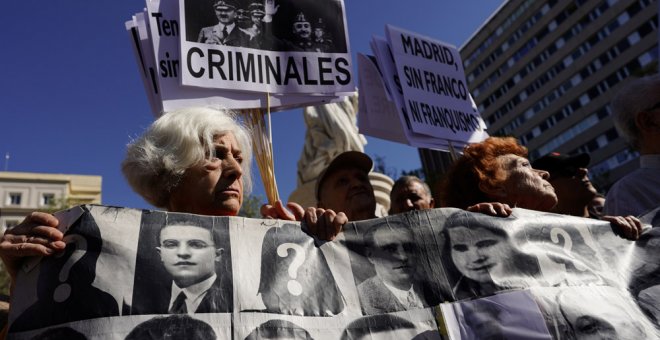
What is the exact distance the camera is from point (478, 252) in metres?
1.69

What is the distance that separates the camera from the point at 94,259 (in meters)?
1.34

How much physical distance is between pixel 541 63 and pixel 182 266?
172ft

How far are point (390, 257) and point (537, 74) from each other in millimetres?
51957

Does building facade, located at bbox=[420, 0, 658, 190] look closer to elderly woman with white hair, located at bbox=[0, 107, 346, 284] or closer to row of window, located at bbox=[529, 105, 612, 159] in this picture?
row of window, located at bbox=[529, 105, 612, 159]

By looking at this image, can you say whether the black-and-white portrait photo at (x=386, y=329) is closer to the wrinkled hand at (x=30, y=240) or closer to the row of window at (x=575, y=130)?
the wrinkled hand at (x=30, y=240)

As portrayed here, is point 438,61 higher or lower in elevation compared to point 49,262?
higher

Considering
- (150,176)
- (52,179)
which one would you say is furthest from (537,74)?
(150,176)

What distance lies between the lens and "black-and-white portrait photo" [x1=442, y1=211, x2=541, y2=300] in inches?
62.7

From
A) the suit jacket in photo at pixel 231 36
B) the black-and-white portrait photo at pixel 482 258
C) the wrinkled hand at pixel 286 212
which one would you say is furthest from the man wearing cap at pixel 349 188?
the black-and-white portrait photo at pixel 482 258

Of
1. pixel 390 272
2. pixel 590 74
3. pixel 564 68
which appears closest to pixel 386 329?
pixel 390 272

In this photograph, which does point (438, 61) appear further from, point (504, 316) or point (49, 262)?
point (49, 262)

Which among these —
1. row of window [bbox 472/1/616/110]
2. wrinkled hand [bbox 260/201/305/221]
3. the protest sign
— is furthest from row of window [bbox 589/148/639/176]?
wrinkled hand [bbox 260/201/305/221]

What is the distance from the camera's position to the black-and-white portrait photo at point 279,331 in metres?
1.32

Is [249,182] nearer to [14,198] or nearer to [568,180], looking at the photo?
[568,180]
